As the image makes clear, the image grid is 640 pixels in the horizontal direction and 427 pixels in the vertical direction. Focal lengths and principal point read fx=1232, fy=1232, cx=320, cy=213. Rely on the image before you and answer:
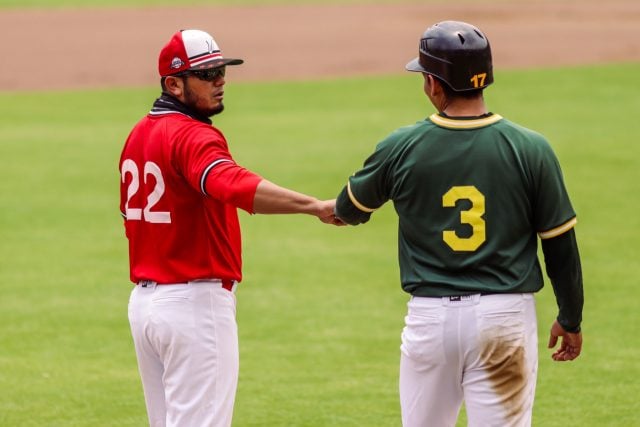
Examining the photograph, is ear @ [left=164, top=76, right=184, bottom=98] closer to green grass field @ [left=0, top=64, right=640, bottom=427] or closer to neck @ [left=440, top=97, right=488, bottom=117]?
neck @ [left=440, top=97, right=488, bottom=117]

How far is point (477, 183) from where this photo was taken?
456 centimetres

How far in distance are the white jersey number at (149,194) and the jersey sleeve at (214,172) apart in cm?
16

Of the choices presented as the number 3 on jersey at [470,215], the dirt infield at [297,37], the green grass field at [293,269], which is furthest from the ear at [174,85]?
the dirt infield at [297,37]

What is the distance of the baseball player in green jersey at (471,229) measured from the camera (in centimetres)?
457

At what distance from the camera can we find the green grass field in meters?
7.99

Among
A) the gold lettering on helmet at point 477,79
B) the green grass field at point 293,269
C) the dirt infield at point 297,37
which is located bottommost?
the dirt infield at point 297,37

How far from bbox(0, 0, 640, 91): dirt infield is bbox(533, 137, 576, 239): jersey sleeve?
1990 cm

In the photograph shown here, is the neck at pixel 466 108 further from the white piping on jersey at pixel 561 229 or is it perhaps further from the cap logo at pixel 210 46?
the cap logo at pixel 210 46

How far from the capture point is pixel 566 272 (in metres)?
4.74

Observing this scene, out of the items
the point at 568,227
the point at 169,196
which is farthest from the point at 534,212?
the point at 169,196

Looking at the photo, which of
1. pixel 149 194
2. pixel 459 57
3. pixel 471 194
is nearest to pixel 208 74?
pixel 149 194

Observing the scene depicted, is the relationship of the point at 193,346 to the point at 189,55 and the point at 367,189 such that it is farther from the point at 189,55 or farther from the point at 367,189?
the point at 189,55

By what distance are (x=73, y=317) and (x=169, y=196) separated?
5107 millimetres

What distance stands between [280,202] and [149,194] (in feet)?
1.97
